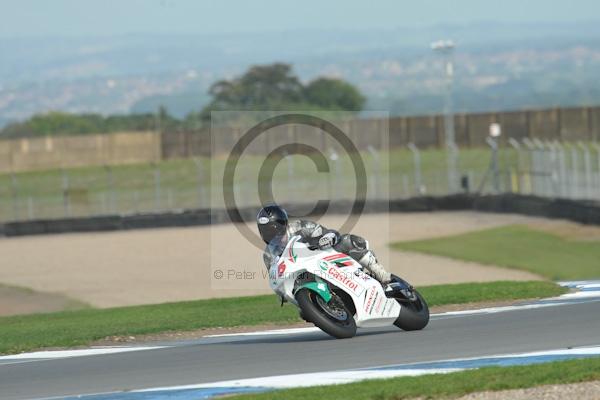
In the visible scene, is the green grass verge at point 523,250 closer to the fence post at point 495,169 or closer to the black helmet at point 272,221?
the fence post at point 495,169

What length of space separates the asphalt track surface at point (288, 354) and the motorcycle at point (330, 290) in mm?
222

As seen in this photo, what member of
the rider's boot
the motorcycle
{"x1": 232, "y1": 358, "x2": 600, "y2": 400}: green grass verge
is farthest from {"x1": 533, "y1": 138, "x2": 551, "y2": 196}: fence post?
{"x1": 232, "y1": 358, "x2": 600, "y2": 400}: green grass verge

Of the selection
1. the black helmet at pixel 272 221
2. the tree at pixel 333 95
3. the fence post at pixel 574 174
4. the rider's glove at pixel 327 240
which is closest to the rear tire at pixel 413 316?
the rider's glove at pixel 327 240

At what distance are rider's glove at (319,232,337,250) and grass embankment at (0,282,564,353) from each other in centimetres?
344

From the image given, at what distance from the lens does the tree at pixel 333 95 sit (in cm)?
12388

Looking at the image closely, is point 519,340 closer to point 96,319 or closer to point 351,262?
point 351,262

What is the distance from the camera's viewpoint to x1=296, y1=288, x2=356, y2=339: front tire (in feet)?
39.3

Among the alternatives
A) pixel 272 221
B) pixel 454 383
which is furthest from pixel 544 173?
pixel 454 383

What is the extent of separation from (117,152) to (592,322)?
68.6 metres

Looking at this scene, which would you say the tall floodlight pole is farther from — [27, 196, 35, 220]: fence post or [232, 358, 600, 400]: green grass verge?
[232, 358, 600, 400]: green grass verge

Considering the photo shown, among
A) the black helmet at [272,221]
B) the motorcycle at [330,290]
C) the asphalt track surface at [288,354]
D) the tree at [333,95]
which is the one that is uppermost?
the tree at [333,95]

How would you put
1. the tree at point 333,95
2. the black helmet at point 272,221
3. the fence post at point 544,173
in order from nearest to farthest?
the black helmet at point 272,221 < the fence post at point 544,173 < the tree at point 333,95

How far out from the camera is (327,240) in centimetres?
1213

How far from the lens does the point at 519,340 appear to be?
11.8 metres
